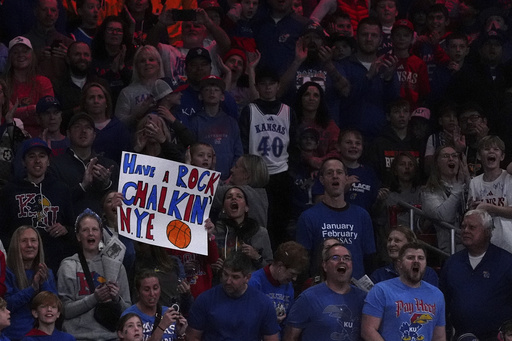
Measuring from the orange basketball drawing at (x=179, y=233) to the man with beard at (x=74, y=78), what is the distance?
2.74m

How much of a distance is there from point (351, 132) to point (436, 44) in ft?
11.3

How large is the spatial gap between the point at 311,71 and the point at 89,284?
494 centimetres

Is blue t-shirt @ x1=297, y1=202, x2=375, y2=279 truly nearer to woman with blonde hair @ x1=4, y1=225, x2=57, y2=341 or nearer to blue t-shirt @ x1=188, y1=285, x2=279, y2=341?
blue t-shirt @ x1=188, y1=285, x2=279, y2=341

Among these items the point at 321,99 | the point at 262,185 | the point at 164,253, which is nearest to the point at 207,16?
the point at 321,99

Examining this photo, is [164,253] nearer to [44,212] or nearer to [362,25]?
[44,212]

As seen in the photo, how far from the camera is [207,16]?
47.8 feet

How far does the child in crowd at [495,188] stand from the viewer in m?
12.6

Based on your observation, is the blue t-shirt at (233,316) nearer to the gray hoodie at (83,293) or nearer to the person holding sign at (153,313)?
the person holding sign at (153,313)

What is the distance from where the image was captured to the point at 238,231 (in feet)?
39.0

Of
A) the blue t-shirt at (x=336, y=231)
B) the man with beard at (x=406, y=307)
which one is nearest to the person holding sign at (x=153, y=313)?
the man with beard at (x=406, y=307)

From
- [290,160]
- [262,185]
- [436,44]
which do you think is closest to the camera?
[262,185]

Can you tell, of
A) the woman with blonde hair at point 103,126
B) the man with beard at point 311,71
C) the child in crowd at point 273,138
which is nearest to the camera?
the woman with blonde hair at point 103,126

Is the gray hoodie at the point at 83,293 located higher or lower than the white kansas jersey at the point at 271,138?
lower

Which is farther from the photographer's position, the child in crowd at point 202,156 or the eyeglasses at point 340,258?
the child in crowd at point 202,156
